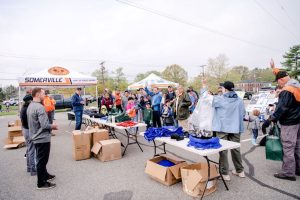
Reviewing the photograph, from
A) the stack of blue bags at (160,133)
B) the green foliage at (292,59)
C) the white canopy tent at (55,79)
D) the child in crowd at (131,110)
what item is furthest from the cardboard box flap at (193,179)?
the green foliage at (292,59)

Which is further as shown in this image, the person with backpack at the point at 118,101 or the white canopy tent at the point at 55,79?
the person with backpack at the point at 118,101

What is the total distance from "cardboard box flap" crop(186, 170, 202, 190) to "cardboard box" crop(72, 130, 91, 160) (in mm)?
3058

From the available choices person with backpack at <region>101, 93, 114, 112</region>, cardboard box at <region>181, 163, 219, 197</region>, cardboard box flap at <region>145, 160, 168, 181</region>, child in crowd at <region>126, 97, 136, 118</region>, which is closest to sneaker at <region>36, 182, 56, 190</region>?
cardboard box flap at <region>145, 160, 168, 181</region>

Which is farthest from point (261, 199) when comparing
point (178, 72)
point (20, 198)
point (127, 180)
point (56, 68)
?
point (178, 72)

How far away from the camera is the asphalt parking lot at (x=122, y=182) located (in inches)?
135

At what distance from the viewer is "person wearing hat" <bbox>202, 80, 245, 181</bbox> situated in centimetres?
380

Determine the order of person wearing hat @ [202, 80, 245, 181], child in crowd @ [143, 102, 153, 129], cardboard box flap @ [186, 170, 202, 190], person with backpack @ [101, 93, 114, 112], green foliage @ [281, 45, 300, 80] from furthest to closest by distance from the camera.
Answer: green foliage @ [281, 45, 300, 80] → person with backpack @ [101, 93, 114, 112] → child in crowd @ [143, 102, 153, 129] → person wearing hat @ [202, 80, 245, 181] → cardboard box flap @ [186, 170, 202, 190]

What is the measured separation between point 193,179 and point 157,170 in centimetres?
75

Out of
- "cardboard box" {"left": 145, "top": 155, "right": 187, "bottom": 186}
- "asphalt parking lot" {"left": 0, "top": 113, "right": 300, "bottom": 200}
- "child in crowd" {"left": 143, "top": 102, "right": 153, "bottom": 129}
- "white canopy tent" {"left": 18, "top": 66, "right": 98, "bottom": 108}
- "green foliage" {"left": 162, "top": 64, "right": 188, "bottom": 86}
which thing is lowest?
"asphalt parking lot" {"left": 0, "top": 113, "right": 300, "bottom": 200}

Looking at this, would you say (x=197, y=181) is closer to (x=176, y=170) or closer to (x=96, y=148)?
(x=176, y=170)

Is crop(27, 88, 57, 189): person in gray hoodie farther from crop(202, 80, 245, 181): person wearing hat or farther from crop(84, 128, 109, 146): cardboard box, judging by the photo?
crop(202, 80, 245, 181): person wearing hat

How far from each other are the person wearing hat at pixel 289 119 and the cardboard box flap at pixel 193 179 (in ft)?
5.65

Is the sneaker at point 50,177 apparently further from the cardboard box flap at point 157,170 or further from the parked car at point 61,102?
the parked car at point 61,102

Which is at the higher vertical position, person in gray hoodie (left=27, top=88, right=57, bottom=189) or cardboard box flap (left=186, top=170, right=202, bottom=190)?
person in gray hoodie (left=27, top=88, right=57, bottom=189)
